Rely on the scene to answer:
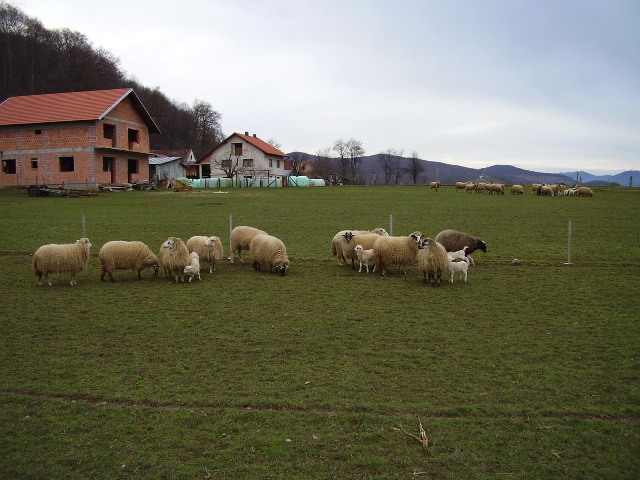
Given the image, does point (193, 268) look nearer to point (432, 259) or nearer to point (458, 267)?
point (432, 259)

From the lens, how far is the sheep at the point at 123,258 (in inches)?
541

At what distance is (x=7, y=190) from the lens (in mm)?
44750

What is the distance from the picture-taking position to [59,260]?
43.1ft

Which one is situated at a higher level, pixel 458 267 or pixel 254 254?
pixel 254 254

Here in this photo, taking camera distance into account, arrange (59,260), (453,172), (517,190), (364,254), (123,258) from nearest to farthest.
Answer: (59,260), (123,258), (364,254), (517,190), (453,172)

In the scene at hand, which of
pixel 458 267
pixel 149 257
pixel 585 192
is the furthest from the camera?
pixel 585 192

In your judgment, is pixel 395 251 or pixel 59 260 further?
pixel 395 251

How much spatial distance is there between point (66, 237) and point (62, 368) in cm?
1463

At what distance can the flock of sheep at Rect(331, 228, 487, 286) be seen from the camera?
43.7 feet

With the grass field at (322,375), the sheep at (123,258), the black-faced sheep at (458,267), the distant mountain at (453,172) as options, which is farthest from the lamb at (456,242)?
the distant mountain at (453,172)

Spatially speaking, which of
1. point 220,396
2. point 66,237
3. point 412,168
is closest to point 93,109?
point 66,237

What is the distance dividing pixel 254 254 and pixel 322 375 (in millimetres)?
8337

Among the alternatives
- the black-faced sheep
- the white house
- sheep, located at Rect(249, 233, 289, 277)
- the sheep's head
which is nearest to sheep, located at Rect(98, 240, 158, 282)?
sheep, located at Rect(249, 233, 289, 277)

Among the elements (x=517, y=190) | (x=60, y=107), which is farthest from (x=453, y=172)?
(x=60, y=107)
